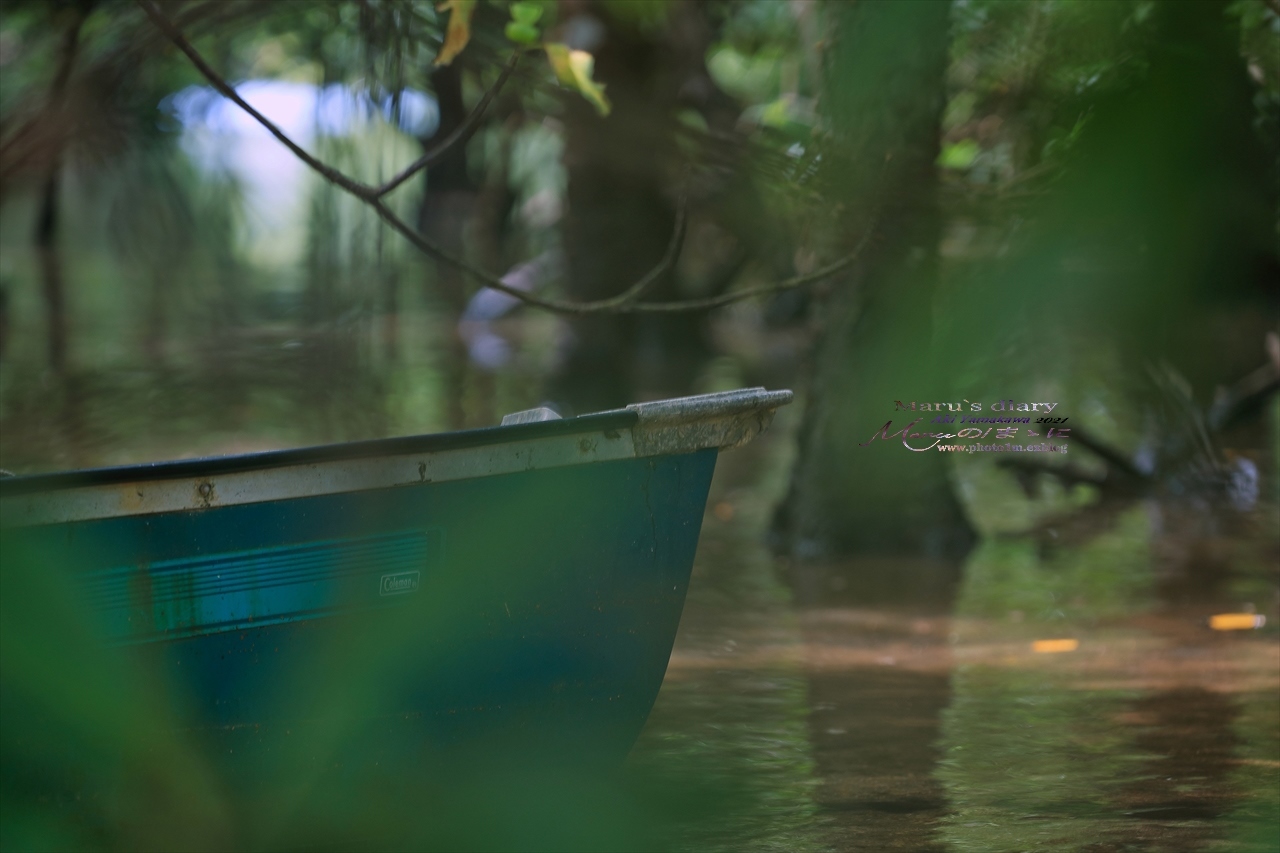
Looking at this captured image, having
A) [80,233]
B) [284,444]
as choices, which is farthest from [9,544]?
[80,233]

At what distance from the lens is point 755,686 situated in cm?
446

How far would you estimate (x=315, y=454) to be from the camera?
9.85ft

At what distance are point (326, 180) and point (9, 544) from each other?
96 centimetres

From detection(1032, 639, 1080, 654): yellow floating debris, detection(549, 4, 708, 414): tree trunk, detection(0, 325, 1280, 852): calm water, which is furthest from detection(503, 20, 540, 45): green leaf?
detection(549, 4, 708, 414): tree trunk

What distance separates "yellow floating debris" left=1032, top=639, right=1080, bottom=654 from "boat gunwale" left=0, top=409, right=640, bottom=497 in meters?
2.14

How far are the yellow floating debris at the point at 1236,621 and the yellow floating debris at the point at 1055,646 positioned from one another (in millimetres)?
538

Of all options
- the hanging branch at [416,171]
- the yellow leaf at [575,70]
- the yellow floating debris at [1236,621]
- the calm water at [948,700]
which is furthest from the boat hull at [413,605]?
the yellow floating debris at [1236,621]

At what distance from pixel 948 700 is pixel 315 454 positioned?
2151 millimetres

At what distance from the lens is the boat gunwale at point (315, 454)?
9.18 feet

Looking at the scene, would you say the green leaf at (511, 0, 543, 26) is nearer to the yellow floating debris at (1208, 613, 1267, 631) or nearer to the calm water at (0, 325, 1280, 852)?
the calm water at (0, 325, 1280, 852)

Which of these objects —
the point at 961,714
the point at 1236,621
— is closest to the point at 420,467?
the point at 961,714

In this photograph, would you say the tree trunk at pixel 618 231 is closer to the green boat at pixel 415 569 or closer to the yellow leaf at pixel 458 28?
the green boat at pixel 415 569

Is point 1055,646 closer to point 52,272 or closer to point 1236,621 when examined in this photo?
point 1236,621

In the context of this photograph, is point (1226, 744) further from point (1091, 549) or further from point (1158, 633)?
point (1091, 549)
